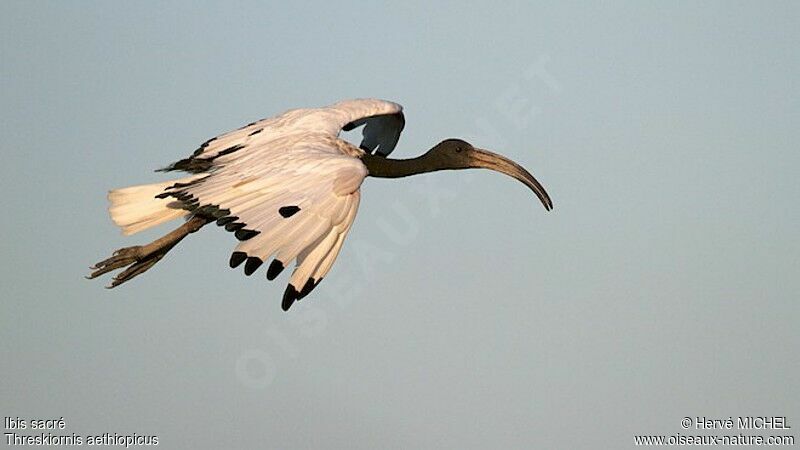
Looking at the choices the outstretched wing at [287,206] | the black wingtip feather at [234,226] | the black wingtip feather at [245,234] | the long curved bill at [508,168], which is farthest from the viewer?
the long curved bill at [508,168]

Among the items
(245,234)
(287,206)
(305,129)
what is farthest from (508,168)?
(245,234)

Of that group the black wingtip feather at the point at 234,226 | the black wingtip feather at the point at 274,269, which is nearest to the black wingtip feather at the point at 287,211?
the black wingtip feather at the point at 234,226

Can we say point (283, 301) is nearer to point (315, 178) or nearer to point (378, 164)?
point (315, 178)

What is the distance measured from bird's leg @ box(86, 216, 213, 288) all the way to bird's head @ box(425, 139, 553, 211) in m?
3.14

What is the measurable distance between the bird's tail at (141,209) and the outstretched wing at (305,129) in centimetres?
44

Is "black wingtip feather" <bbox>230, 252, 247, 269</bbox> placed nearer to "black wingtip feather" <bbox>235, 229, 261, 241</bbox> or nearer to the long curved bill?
"black wingtip feather" <bbox>235, 229, 261, 241</bbox>

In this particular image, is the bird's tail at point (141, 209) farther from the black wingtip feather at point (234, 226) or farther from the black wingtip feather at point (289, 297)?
the black wingtip feather at point (289, 297)

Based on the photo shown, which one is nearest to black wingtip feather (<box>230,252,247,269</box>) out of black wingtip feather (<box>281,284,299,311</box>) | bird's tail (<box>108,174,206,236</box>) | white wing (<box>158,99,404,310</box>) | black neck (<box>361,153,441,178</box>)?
white wing (<box>158,99,404,310</box>)

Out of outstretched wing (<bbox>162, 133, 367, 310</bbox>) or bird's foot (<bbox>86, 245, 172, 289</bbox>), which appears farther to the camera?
bird's foot (<bbox>86, 245, 172, 289</bbox>)

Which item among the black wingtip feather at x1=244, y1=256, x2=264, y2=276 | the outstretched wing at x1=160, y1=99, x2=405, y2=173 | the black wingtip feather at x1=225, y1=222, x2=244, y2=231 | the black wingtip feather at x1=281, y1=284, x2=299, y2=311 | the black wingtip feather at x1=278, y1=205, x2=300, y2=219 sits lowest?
the black wingtip feather at x1=281, y1=284, x2=299, y2=311

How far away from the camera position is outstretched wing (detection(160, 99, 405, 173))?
1452 centimetres

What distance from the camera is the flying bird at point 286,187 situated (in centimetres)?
1137

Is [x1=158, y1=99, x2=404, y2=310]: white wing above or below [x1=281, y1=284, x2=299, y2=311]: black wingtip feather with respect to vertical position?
above

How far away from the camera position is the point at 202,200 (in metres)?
12.5
